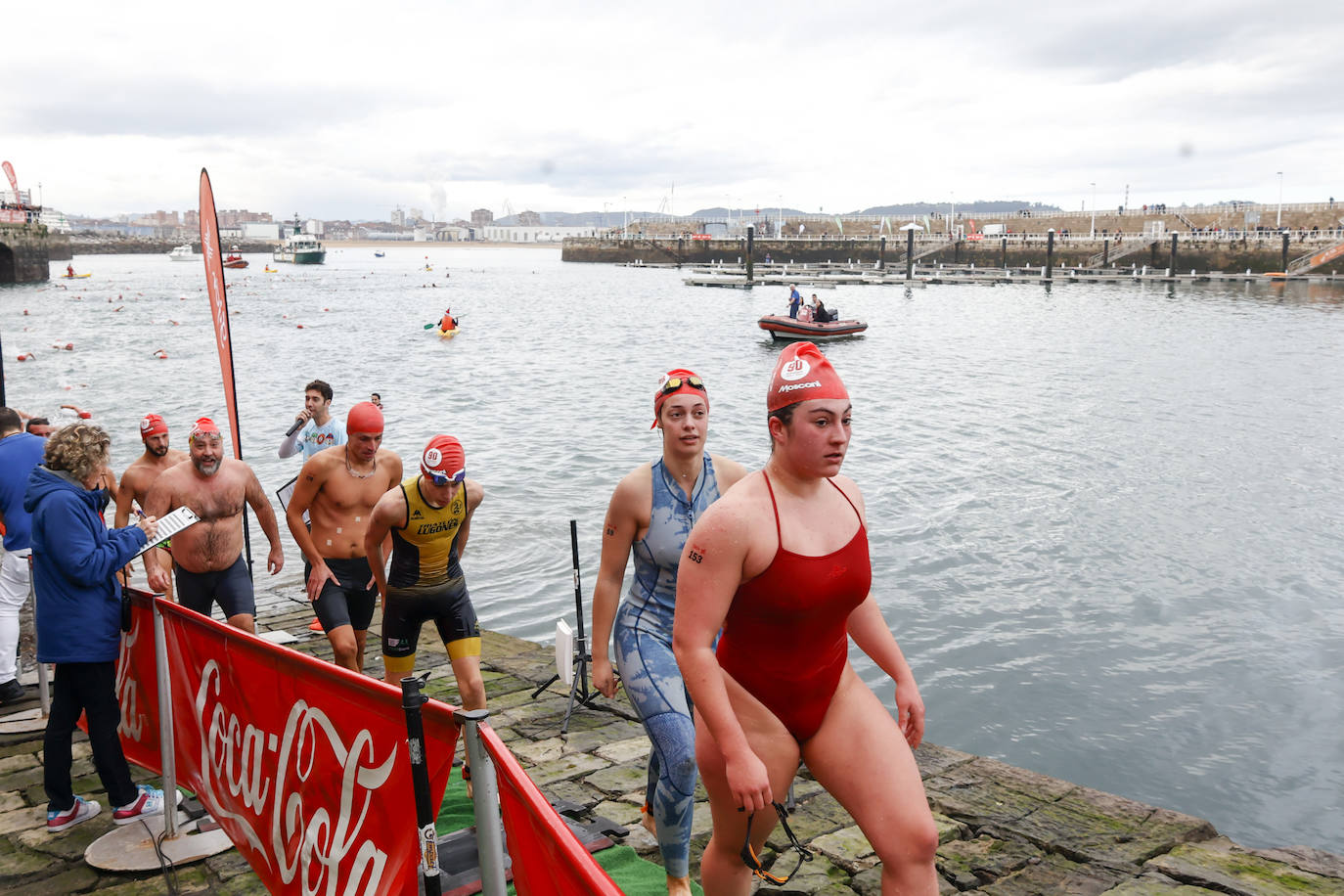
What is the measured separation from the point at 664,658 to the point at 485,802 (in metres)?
1.70

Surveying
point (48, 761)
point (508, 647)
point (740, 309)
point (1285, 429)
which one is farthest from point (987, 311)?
point (48, 761)

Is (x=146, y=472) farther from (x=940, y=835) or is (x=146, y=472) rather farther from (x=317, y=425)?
(x=940, y=835)

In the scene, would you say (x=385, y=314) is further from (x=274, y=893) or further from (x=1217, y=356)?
(x=274, y=893)

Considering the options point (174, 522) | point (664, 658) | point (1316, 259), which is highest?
point (1316, 259)

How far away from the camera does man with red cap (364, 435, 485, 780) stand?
5.97 meters

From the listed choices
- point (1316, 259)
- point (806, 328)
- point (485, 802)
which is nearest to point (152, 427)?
point (485, 802)

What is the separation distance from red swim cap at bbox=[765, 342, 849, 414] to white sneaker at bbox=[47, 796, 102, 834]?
4.58 meters

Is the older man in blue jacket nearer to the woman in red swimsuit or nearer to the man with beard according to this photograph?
the man with beard

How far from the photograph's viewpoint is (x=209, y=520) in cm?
671

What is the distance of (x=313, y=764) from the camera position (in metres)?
3.73

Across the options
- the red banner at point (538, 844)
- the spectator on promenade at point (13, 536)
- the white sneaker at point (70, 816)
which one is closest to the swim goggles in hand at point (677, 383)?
the red banner at point (538, 844)

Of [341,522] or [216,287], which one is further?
[216,287]

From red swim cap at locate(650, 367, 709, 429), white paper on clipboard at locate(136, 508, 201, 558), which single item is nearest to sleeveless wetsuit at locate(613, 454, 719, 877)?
red swim cap at locate(650, 367, 709, 429)

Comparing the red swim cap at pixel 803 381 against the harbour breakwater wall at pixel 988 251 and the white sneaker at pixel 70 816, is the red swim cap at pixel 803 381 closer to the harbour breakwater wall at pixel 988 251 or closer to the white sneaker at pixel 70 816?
the white sneaker at pixel 70 816
